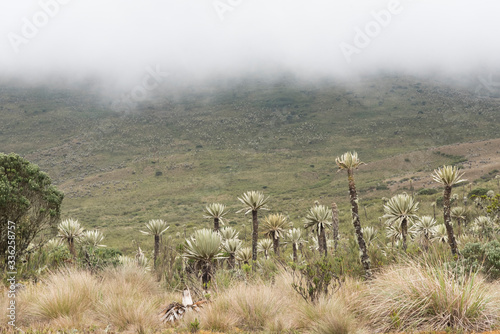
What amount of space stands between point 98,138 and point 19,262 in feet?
411

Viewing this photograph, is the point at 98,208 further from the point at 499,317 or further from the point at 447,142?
the point at 447,142

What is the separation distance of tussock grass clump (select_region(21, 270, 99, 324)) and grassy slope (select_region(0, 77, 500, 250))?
2633 cm

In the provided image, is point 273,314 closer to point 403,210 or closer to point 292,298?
point 292,298

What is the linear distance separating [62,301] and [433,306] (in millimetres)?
5921

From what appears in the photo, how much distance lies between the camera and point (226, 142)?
383ft

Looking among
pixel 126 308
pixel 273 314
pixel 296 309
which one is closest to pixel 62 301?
pixel 126 308

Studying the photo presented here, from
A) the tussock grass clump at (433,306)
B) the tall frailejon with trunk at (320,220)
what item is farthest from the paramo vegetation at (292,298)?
the tall frailejon with trunk at (320,220)

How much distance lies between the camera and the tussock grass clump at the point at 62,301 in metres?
5.75

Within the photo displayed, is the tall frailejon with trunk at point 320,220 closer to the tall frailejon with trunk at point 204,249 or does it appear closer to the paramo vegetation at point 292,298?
the paramo vegetation at point 292,298

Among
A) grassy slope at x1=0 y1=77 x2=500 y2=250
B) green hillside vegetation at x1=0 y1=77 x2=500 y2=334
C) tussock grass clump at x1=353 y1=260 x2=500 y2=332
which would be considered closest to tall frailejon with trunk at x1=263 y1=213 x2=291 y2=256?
green hillside vegetation at x1=0 y1=77 x2=500 y2=334

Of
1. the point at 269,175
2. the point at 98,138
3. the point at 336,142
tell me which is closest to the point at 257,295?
the point at 269,175

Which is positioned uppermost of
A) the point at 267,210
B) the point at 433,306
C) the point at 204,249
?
the point at 267,210

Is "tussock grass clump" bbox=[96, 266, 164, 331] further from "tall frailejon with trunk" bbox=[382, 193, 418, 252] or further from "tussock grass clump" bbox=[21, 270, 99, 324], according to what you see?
"tall frailejon with trunk" bbox=[382, 193, 418, 252]

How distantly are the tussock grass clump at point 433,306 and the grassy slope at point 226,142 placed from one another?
29.8m
